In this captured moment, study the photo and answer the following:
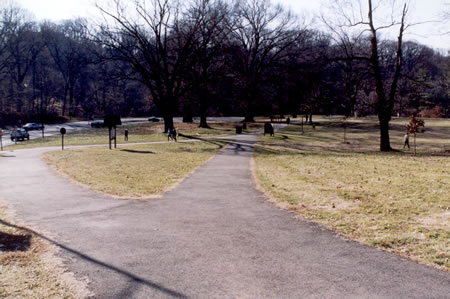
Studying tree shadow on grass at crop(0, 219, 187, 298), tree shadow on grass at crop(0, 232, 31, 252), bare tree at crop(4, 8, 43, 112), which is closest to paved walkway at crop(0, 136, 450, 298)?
tree shadow on grass at crop(0, 219, 187, 298)

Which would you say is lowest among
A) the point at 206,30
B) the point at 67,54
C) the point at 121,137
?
the point at 121,137

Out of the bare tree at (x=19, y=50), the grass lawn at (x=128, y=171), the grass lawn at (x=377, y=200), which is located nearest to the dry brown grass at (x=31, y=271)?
the grass lawn at (x=128, y=171)

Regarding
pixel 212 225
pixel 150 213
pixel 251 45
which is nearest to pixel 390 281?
pixel 212 225

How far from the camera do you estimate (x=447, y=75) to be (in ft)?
262

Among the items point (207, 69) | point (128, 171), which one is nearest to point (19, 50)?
point (207, 69)

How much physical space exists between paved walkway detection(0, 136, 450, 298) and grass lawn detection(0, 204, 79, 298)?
357 mm

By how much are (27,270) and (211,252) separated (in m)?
2.98

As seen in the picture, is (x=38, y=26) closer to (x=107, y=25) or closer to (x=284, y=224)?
(x=107, y=25)

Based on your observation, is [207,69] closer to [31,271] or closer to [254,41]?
[254,41]

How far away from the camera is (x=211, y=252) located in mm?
6691

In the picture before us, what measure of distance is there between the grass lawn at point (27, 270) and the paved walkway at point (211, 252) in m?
0.36

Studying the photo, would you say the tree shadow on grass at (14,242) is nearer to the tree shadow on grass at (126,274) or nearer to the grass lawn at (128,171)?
the tree shadow on grass at (126,274)

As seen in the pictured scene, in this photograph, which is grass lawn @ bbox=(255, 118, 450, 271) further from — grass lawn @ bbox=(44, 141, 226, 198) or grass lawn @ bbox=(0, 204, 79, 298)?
grass lawn @ bbox=(0, 204, 79, 298)

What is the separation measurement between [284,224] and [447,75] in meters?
86.9
